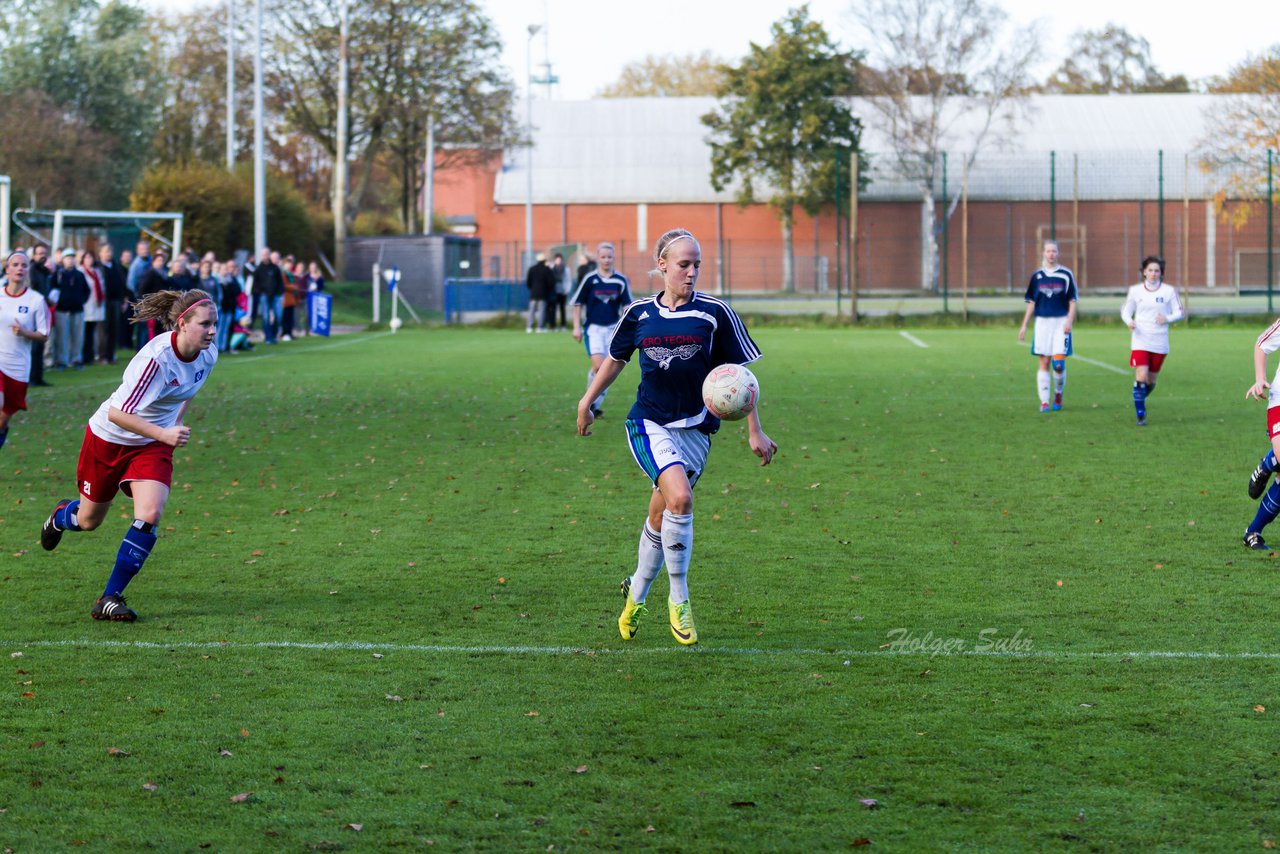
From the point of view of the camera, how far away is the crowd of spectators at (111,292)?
23391 mm

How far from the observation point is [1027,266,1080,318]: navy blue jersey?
17.2 metres

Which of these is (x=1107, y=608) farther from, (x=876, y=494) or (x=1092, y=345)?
(x=1092, y=345)

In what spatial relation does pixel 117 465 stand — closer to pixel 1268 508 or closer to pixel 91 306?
pixel 1268 508

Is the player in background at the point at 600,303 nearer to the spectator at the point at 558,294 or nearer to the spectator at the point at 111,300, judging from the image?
the spectator at the point at 111,300

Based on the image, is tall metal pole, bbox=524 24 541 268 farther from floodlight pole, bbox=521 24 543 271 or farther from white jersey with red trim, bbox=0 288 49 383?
white jersey with red trim, bbox=0 288 49 383

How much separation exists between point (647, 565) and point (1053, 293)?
1137 cm

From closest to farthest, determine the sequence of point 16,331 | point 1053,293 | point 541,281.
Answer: point 16,331 < point 1053,293 < point 541,281

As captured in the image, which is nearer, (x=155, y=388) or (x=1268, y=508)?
(x=155, y=388)

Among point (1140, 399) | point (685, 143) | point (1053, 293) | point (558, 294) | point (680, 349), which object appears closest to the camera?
point (680, 349)

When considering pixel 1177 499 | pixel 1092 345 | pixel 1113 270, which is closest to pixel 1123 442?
pixel 1177 499

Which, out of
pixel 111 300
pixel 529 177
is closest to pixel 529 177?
pixel 529 177

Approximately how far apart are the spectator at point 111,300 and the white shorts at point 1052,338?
51.2 feet

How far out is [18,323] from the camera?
12328 mm

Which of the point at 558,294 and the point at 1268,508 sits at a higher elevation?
the point at 558,294
